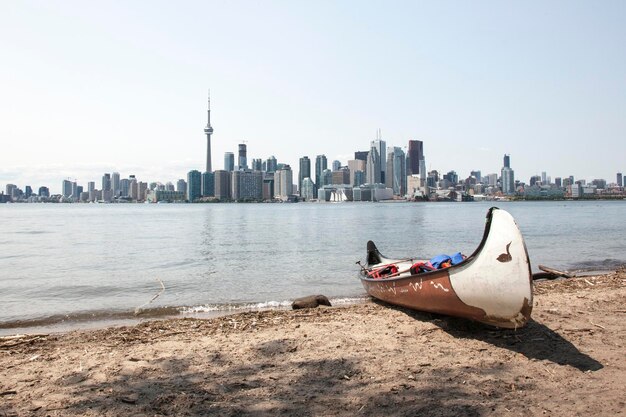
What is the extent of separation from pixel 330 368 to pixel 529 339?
3446 millimetres

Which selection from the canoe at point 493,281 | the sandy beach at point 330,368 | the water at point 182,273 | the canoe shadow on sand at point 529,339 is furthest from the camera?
the water at point 182,273

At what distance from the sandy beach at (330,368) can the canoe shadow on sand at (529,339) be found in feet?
0.10

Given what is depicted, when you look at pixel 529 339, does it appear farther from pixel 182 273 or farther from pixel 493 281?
pixel 182 273

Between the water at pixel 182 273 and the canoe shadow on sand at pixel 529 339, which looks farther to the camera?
the water at pixel 182 273

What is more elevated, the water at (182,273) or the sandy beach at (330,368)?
the sandy beach at (330,368)

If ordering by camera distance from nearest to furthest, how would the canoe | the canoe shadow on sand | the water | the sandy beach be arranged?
the sandy beach < the canoe shadow on sand < the canoe < the water

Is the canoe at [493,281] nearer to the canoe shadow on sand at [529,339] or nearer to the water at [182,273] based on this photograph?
the canoe shadow on sand at [529,339]

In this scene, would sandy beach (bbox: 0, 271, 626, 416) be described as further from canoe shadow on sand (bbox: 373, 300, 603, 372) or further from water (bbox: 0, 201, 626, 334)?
water (bbox: 0, 201, 626, 334)

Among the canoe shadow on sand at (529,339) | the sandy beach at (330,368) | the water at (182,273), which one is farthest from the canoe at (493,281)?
the water at (182,273)

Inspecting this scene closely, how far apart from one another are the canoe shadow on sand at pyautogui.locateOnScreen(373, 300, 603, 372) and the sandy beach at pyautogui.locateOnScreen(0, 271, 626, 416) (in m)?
0.03

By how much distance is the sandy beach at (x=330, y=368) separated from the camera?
5199 millimetres

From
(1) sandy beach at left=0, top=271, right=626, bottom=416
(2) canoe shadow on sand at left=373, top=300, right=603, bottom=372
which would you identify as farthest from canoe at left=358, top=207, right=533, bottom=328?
(1) sandy beach at left=0, top=271, right=626, bottom=416

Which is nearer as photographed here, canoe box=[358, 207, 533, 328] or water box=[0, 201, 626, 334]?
canoe box=[358, 207, 533, 328]

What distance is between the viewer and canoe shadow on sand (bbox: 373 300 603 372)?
6.53 meters
